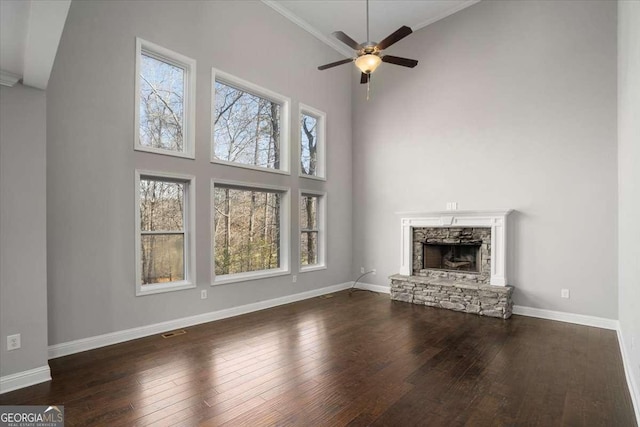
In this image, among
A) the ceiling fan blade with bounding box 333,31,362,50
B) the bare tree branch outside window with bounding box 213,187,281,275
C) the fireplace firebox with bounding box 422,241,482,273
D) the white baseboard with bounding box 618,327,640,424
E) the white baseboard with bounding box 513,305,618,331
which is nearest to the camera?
the white baseboard with bounding box 618,327,640,424

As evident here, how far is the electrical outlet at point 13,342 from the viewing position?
261 cm

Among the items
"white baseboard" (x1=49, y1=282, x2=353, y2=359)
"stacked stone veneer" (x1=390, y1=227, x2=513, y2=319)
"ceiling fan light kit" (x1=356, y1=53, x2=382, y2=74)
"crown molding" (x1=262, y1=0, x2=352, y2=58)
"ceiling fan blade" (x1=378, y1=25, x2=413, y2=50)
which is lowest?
"white baseboard" (x1=49, y1=282, x2=353, y2=359)

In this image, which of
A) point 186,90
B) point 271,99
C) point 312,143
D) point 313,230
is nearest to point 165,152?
point 186,90

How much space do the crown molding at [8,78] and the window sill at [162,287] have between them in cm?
224

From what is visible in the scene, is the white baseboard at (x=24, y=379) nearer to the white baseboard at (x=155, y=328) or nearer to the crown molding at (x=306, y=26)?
the white baseboard at (x=155, y=328)

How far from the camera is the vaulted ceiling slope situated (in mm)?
1781

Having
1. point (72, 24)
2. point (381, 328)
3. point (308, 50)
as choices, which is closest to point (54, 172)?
point (72, 24)

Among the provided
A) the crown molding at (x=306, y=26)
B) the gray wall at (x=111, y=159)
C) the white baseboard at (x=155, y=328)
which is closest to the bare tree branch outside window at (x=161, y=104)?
the gray wall at (x=111, y=159)

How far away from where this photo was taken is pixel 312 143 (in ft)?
20.3

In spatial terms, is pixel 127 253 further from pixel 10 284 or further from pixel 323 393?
pixel 323 393

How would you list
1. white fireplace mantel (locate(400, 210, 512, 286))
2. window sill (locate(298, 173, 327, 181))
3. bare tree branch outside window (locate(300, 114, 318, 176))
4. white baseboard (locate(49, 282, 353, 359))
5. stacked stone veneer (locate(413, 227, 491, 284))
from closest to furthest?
white baseboard (locate(49, 282, 353, 359))
white fireplace mantel (locate(400, 210, 512, 286))
stacked stone veneer (locate(413, 227, 491, 284))
window sill (locate(298, 173, 327, 181))
bare tree branch outside window (locate(300, 114, 318, 176))

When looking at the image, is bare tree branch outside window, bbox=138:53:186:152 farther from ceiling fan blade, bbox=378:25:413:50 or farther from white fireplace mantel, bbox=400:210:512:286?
white fireplace mantel, bbox=400:210:512:286

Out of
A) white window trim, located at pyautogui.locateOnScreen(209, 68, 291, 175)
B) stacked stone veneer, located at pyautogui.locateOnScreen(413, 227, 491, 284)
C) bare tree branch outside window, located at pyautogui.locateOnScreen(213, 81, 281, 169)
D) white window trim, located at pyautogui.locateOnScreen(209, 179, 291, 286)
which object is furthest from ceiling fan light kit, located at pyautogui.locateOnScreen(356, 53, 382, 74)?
stacked stone veneer, located at pyautogui.locateOnScreen(413, 227, 491, 284)

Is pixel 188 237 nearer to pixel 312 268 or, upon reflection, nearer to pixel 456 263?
pixel 312 268
